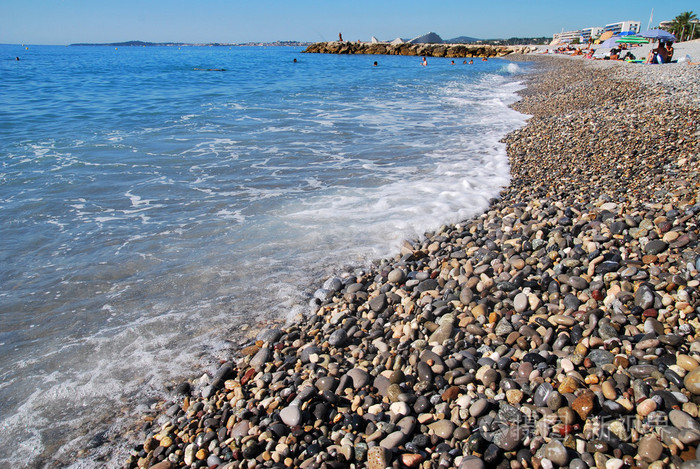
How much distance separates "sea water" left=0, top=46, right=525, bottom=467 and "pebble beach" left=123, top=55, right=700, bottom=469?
0.54m

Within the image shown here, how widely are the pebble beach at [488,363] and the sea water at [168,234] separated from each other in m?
0.54

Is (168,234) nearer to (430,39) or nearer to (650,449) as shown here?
(650,449)

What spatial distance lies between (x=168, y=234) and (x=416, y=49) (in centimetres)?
9876

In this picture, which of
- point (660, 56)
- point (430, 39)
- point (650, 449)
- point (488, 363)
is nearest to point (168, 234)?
point (488, 363)

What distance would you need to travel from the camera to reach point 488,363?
9.71ft

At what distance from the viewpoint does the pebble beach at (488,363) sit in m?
2.34

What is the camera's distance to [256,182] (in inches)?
328

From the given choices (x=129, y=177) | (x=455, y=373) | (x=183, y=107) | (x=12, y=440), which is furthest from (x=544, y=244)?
(x=183, y=107)

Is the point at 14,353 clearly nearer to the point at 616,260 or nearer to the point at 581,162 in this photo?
the point at 616,260

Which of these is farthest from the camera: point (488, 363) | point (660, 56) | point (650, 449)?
point (660, 56)

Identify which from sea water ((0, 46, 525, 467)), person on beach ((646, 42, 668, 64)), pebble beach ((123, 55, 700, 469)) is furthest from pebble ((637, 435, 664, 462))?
person on beach ((646, 42, 668, 64))

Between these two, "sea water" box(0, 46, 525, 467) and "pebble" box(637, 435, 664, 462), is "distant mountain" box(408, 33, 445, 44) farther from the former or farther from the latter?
"pebble" box(637, 435, 664, 462)

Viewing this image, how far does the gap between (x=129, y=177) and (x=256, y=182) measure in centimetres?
294

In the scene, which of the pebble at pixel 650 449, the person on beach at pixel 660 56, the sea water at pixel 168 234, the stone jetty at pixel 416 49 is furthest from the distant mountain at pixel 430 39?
the pebble at pixel 650 449
